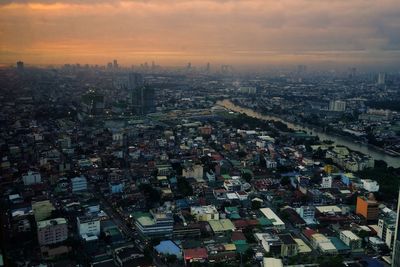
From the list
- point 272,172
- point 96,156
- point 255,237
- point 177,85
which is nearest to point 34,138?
point 96,156

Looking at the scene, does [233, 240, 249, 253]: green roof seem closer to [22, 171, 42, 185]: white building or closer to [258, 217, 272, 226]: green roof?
[258, 217, 272, 226]: green roof

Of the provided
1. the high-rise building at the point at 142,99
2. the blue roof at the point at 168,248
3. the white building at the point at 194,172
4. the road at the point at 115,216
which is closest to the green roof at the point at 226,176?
the white building at the point at 194,172

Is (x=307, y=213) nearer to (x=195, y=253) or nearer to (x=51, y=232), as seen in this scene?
(x=195, y=253)

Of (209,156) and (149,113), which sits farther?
(149,113)

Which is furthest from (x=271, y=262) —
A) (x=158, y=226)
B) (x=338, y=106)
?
(x=338, y=106)

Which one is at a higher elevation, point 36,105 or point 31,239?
point 36,105

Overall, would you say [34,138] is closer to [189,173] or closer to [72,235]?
[189,173]
